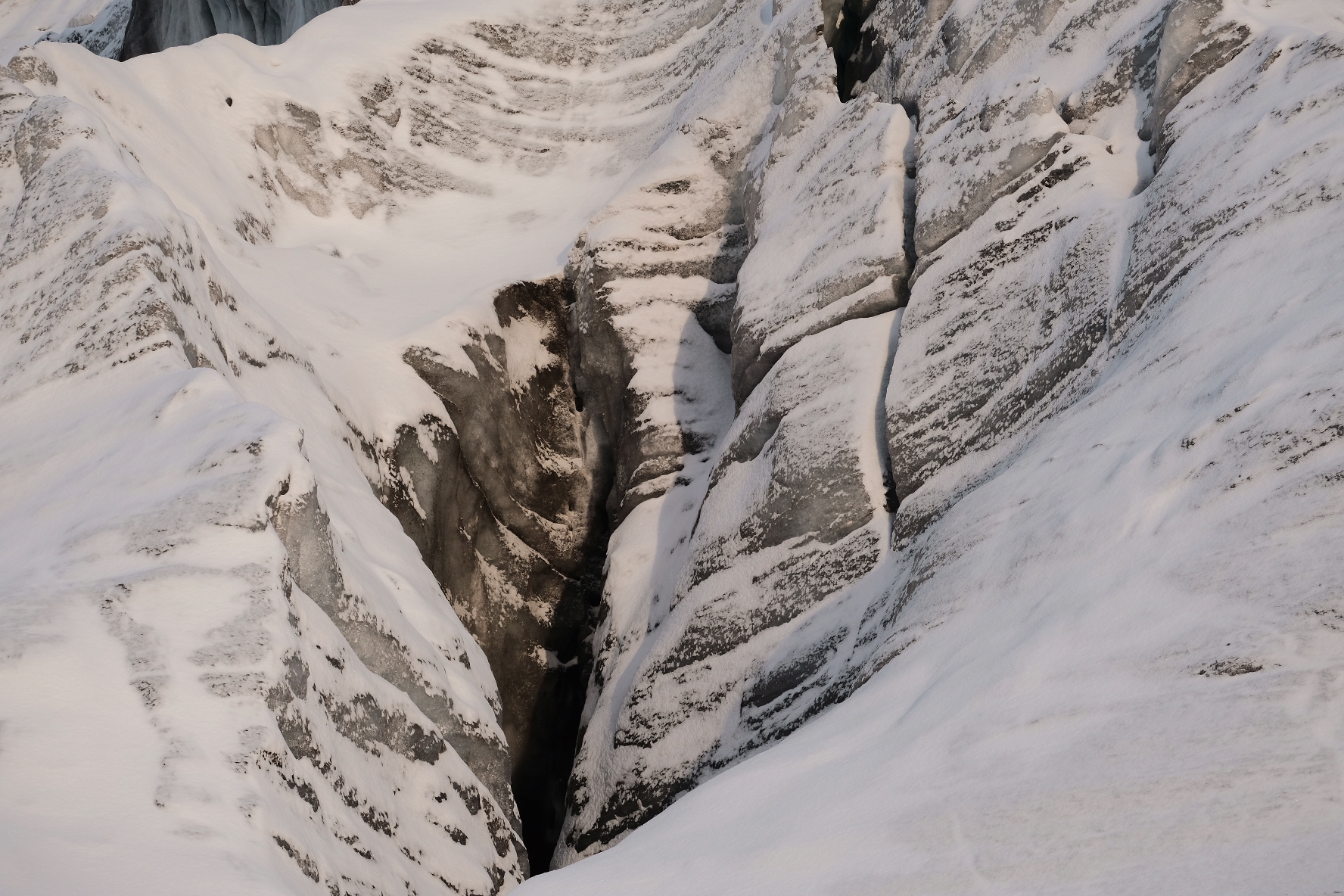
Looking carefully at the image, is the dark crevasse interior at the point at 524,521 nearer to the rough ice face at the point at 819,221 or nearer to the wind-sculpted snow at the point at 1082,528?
the wind-sculpted snow at the point at 1082,528

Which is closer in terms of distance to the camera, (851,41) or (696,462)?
(696,462)

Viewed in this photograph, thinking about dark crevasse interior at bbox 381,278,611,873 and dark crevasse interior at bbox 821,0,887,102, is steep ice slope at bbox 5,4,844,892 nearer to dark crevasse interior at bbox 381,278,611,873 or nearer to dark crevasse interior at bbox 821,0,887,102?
dark crevasse interior at bbox 381,278,611,873

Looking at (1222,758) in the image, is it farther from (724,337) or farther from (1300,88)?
(724,337)

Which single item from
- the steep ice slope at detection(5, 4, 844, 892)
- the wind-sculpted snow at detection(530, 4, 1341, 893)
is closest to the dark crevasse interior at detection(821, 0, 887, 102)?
the steep ice slope at detection(5, 4, 844, 892)

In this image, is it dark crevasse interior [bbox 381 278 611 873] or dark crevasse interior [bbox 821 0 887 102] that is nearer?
dark crevasse interior [bbox 381 278 611 873]

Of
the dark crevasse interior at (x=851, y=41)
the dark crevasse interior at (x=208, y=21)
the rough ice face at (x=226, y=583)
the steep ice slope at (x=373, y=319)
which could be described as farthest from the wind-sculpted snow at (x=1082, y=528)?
the dark crevasse interior at (x=208, y=21)

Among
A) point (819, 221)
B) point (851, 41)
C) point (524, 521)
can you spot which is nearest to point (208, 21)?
point (851, 41)

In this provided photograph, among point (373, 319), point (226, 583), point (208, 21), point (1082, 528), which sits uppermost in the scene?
point (208, 21)

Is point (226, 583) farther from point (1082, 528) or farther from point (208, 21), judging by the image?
point (208, 21)

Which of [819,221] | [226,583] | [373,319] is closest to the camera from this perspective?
[226,583]

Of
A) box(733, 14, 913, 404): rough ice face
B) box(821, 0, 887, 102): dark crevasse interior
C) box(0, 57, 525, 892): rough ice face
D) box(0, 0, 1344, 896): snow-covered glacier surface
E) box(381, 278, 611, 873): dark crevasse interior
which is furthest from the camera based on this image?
box(821, 0, 887, 102): dark crevasse interior
